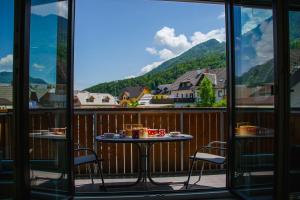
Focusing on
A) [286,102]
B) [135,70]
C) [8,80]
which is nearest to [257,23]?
[286,102]

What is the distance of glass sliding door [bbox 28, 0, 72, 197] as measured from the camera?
2543 mm

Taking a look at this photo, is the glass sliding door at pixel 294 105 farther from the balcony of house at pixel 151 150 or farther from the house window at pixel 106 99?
the house window at pixel 106 99

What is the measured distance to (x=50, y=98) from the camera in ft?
9.70

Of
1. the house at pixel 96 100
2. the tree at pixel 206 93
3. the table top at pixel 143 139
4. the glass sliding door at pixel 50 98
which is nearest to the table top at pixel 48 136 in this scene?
the glass sliding door at pixel 50 98

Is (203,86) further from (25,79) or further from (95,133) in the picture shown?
(25,79)

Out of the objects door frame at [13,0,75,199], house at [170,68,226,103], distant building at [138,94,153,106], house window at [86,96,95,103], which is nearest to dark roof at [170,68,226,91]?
house at [170,68,226,103]

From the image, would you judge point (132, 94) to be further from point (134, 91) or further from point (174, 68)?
point (174, 68)

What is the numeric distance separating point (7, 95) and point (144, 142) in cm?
196

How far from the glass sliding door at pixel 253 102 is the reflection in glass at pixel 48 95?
6.04 ft

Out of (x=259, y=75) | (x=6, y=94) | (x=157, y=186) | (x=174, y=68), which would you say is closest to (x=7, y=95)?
(x=6, y=94)

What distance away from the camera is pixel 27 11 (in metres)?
2.36

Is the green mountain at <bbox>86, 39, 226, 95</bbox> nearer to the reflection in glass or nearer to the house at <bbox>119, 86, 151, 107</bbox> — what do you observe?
the house at <bbox>119, 86, 151, 107</bbox>

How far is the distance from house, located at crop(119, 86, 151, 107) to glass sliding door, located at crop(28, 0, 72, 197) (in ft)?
7.47

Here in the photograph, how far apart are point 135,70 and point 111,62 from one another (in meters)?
1.02
